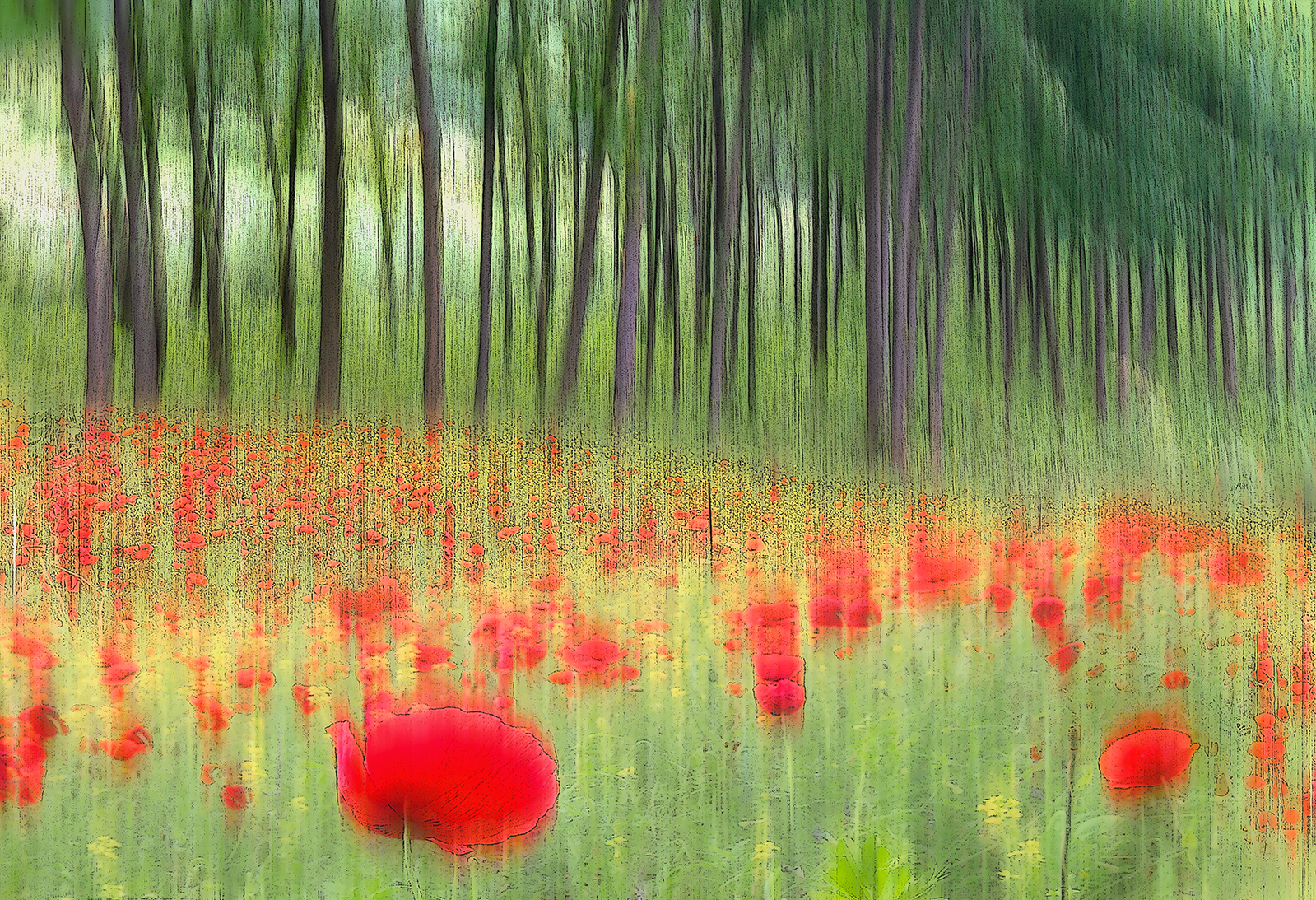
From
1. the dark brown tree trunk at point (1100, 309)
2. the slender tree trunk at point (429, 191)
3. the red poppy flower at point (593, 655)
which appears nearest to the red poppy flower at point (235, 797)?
the red poppy flower at point (593, 655)

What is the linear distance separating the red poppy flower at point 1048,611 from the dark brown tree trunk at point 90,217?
961 mm

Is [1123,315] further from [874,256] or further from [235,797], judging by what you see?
[235,797]

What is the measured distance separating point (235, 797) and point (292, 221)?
0.55 m

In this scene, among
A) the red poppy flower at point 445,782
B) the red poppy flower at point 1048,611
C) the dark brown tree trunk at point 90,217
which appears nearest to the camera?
the red poppy flower at point 445,782

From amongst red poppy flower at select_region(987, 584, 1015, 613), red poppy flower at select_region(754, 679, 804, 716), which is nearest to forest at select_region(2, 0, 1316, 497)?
red poppy flower at select_region(987, 584, 1015, 613)

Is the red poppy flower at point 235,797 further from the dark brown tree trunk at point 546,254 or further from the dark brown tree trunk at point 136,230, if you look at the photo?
the dark brown tree trunk at point 546,254


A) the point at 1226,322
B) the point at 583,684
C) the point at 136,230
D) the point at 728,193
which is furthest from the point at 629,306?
the point at 1226,322

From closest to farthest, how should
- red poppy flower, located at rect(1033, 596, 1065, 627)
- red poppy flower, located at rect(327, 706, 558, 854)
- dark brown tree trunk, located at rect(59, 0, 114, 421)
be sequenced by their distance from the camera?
1. red poppy flower, located at rect(327, 706, 558, 854)
2. dark brown tree trunk, located at rect(59, 0, 114, 421)
3. red poppy flower, located at rect(1033, 596, 1065, 627)

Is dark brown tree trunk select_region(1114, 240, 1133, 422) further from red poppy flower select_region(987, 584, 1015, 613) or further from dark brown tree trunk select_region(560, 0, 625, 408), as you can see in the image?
dark brown tree trunk select_region(560, 0, 625, 408)

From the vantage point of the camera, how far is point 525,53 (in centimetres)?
91

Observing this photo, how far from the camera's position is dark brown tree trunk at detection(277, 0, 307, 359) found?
871mm

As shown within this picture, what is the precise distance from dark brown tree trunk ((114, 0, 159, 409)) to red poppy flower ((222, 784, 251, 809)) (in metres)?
0.36

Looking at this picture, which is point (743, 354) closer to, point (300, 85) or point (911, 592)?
point (911, 592)

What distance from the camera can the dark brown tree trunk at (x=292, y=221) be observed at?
2.86 ft
